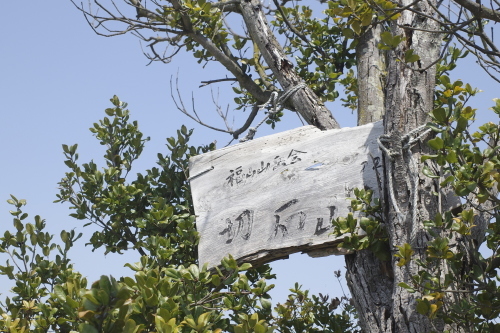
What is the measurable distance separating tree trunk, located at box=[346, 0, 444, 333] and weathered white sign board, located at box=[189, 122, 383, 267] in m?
0.17

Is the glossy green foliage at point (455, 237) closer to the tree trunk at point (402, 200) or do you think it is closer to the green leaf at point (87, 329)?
the tree trunk at point (402, 200)

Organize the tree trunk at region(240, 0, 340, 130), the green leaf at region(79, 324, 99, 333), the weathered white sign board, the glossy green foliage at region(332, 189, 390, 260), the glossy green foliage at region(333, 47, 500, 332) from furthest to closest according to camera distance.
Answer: the tree trunk at region(240, 0, 340, 130)
the weathered white sign board
the glossy green foliage at region(332, 189, 390, 260)
the glossy green foliage at region(333, 47, 500, 332)
the green leaf at region(79, 324, 99, 333)

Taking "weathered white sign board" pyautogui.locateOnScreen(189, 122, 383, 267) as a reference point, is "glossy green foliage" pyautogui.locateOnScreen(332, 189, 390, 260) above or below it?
below

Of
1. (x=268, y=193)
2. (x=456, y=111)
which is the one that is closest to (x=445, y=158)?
(x=456, y=111)

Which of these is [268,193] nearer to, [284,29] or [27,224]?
[27,224]

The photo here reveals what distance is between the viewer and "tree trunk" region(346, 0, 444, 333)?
2.48 meters

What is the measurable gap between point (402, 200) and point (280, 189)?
2.12 feet

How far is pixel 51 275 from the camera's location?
340cm

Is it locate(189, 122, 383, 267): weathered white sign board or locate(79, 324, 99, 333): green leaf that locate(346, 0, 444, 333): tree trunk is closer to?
locate(189, 122, 383, 267): weathered white sign board

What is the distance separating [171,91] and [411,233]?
94.3 inches

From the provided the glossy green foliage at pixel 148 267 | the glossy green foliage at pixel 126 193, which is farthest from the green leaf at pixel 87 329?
the glossy green foliage at pixel 126 193

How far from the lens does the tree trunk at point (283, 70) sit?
3465 mm

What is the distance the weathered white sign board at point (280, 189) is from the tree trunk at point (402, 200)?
0.17 meters

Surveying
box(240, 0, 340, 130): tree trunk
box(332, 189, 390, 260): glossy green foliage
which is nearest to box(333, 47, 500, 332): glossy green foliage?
box(332, 189, 390, 260): glossy green foliage
